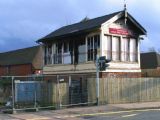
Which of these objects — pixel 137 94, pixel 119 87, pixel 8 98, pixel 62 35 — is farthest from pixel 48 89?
pixel 62 35

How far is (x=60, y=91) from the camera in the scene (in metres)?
26.2

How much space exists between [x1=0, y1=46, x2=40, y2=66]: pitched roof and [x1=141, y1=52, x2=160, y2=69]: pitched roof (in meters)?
17.5

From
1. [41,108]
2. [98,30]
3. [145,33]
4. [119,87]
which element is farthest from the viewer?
[145,33]

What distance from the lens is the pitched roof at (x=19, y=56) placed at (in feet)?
225

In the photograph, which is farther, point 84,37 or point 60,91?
point 84,37

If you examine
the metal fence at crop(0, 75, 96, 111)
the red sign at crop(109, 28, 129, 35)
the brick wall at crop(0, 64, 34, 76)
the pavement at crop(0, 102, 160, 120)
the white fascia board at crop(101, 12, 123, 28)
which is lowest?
the pavement at crop(0, 102, 160, 120)

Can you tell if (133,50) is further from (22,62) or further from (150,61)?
(22,62)

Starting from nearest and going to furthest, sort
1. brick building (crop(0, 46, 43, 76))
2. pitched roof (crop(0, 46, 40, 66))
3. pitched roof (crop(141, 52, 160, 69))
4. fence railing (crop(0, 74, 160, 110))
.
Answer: fence railing (crop(0, 74, 160, 110)), pitched roof (crop(141, 52, 160, 69)), brick building (crop(0, 46, 43, 76)), pitched roof (crop(0, 46, 40, 66))

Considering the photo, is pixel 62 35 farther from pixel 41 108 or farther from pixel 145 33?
pixel 41 108

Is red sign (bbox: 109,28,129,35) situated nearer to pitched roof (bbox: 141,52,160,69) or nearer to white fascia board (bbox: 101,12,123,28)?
white fascia board (bbox: 101,12,123,28)

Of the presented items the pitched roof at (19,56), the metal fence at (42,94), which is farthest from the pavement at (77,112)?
the pitched roof at (19,56)

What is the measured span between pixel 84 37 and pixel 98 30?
83.9 inches

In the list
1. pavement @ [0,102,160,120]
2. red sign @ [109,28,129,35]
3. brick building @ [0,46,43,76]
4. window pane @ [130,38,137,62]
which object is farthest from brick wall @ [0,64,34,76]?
pavement @ [0,102,160,120]

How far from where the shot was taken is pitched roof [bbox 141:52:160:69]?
60.3 meters
